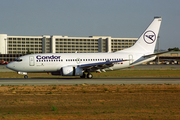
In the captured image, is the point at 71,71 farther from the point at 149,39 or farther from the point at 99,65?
the point at 149,39

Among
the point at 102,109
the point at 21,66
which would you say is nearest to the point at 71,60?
the point at 21,66

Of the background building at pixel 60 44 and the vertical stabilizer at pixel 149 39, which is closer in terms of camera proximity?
the vertical stabilizer at pixel 149 39

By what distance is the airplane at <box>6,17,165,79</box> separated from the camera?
37.2 metres

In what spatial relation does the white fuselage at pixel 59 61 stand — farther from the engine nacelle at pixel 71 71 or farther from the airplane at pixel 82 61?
the engine nacelle at pixel 71 71

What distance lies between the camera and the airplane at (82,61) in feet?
122

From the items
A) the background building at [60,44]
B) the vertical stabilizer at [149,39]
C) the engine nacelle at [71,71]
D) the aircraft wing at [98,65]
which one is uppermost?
the background building at [60,44]

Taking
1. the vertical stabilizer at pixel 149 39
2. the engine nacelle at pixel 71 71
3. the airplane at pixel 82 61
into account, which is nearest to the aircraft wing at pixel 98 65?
the airplane at pixel 82 61

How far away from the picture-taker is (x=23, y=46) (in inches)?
6206

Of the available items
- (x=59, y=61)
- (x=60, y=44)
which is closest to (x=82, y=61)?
(x=59, y=61)

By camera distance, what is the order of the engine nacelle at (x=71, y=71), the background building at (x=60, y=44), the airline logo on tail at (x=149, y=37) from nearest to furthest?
the engine nacelle at (x=71, y=71) → the airline logo on tail at (x=149, y=37) → the background building at (x=60, y=44)

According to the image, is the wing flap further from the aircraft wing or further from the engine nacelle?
the engine nacelle

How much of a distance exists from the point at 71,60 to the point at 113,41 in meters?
128

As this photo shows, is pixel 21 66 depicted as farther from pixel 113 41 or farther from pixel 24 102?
pixel 113 41

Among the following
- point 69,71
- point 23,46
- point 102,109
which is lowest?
point 102,109
